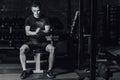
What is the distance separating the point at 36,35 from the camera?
21.6 ft

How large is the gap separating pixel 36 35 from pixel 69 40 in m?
2.04

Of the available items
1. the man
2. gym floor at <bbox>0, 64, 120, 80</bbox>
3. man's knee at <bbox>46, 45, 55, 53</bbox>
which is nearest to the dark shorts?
the man

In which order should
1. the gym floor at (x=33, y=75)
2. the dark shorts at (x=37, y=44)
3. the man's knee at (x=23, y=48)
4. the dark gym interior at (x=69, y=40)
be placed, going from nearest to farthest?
1. the gym floor at (x=33, y=75)
2. the man's knee at (x=23, y=48)
3. the dark shorts at (x=37, y=44)
4. the dark gym interior at (x=69, y=40)

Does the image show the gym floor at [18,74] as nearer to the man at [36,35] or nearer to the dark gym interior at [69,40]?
the dark gym interior at [69,40]

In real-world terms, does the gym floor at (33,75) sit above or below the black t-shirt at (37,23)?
below

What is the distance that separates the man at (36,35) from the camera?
21.4 ft

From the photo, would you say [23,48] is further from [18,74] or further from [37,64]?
[18,74]

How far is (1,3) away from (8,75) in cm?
460

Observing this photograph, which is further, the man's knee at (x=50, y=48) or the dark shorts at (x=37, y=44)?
the dark shorts at (x=37, y=44)

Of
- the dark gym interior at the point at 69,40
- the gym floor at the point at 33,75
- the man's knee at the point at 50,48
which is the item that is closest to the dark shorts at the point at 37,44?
the man's knee at the point at 50,48

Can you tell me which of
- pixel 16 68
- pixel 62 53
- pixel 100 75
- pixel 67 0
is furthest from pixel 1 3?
pixel 100 75

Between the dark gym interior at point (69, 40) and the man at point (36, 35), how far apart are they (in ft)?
0.98

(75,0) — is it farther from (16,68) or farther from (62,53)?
(16,68)

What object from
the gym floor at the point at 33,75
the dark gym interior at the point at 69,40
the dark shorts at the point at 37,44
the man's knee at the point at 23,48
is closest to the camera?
the gym floor at the point at 33,75
